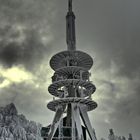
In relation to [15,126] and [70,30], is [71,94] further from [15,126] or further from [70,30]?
[15,126]

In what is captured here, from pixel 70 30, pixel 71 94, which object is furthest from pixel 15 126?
pixel 70 30

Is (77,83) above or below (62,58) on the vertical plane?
below

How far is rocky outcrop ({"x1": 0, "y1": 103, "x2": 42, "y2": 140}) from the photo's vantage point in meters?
95.2

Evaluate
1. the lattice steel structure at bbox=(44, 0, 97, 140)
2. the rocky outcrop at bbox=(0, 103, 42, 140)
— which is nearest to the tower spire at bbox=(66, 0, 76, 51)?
the lattice steel structure at bbox=(44, 0, 97, 140)

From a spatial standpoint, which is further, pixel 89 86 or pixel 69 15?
pixel 69 15

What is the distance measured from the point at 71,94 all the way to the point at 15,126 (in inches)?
1254

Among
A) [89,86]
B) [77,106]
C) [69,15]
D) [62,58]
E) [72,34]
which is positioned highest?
[69,15]

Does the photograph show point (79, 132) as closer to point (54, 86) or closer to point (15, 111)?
point (54, 86)

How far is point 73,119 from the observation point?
77125 mm

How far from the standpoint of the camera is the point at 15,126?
330 feet

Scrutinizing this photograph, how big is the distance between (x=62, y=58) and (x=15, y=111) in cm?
3513

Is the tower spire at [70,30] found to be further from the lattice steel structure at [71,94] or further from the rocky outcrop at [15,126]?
the rocky outcrop at [15,126]

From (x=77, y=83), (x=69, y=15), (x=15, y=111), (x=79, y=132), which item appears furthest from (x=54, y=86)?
(x=15, y=111)

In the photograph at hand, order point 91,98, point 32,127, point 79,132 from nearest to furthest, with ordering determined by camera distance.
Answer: point 79,132
point 91,98
point 32,127
